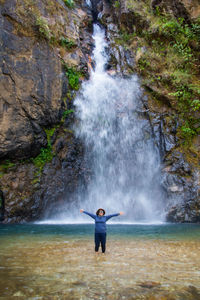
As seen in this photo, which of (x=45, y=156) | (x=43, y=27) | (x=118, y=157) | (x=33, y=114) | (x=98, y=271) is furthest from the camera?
(x=118, y=157)

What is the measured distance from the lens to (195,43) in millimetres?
14250

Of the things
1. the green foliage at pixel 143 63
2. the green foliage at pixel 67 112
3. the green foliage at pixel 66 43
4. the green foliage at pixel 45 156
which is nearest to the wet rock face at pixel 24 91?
the green foliage at pixel 45 156

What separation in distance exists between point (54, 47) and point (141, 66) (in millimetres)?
5518

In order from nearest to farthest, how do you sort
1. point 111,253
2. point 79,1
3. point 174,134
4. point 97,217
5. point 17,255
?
point 17,255
point 111,253
point 97,217
point 174,134
point 79,1

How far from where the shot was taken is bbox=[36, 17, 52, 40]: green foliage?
42.2 ft

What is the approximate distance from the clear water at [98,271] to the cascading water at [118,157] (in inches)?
280

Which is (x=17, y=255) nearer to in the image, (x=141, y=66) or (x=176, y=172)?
(x=176, y=172)

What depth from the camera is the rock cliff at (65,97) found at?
11.6m

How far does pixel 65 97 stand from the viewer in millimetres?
13609

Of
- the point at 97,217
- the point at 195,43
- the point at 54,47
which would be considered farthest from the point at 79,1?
the point at 97,217

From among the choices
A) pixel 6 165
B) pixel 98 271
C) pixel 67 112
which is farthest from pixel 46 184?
pixel 98 271

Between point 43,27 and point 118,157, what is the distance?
8.21m

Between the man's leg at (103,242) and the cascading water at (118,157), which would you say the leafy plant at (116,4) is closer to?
the cascading water at (118,157)

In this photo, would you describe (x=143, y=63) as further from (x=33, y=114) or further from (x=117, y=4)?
(x=33, y=114)
